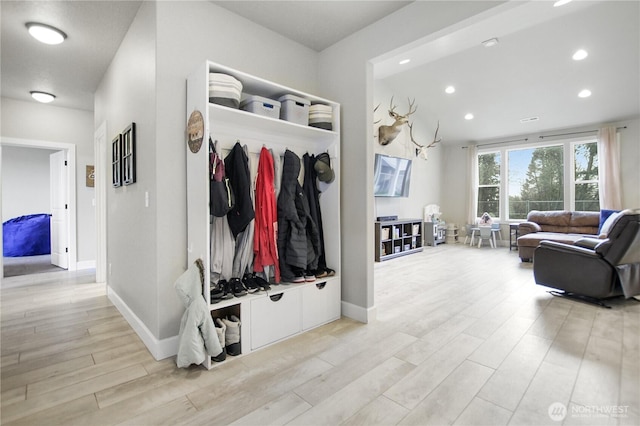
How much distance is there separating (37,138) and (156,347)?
441 cm

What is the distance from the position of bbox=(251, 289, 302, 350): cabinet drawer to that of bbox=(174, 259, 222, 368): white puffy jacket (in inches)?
13.0

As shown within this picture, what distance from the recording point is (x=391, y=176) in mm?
6344

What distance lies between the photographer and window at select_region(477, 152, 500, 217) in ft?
25.3

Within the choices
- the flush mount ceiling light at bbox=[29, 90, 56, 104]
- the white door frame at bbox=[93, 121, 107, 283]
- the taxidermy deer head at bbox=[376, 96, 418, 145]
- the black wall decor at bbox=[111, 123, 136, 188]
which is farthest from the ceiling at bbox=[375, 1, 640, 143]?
the flush mount ceiling light at bbox=[29, 90, 56, 104]

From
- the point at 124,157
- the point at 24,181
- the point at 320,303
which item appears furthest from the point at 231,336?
the point at 24,181

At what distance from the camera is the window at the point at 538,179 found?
259 inches

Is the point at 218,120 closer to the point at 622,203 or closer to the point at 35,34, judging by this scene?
the point at 35,34

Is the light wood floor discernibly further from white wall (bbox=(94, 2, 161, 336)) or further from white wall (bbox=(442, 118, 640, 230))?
white wall (bbox=(442, 118, 640, 230))

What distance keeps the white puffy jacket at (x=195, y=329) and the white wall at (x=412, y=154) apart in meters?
4.69

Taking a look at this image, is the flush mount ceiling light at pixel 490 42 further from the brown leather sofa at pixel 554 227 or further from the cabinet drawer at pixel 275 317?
the cabinet drawer at pixel 275 317

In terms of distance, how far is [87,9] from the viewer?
2.44 meters

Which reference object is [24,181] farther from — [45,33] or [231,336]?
[231,336]

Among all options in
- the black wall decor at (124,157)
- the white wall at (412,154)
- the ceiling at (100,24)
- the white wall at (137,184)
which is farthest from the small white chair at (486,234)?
the black wall decor at (124,157)

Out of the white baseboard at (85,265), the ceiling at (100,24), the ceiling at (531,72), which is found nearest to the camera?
the ceiling at (100,24)
